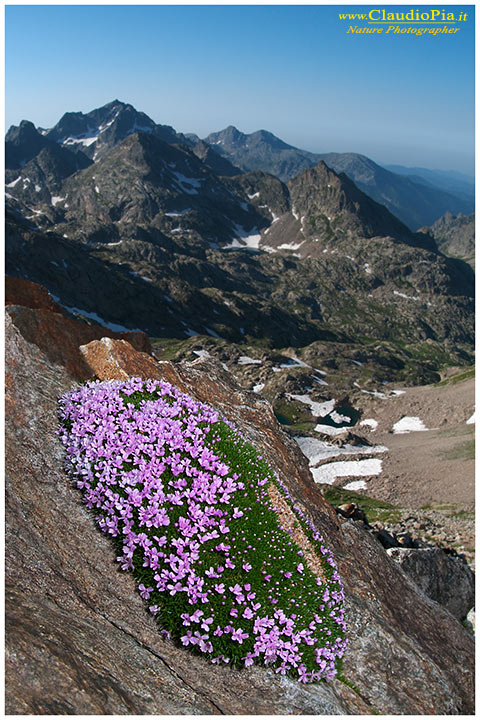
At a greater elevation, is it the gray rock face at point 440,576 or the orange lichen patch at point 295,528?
the orange lichen patch at point 295,528

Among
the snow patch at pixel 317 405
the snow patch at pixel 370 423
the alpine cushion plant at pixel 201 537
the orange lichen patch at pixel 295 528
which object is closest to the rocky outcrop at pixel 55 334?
the alpine cushion plant at pixel 201 537

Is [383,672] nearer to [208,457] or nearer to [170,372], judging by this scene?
[208,457]

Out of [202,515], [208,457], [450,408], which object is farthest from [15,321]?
[450,408]

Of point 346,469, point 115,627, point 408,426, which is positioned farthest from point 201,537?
point 408,426

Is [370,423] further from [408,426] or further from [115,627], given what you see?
[115,627]

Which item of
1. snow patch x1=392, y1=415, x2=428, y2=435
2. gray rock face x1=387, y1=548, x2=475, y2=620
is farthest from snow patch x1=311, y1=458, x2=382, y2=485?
gray rock face x1=387, y1=548, x2=475, y2=620

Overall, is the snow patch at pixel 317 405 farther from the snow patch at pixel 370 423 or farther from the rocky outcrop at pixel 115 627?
the rocky outcrop at pixel 115 627
